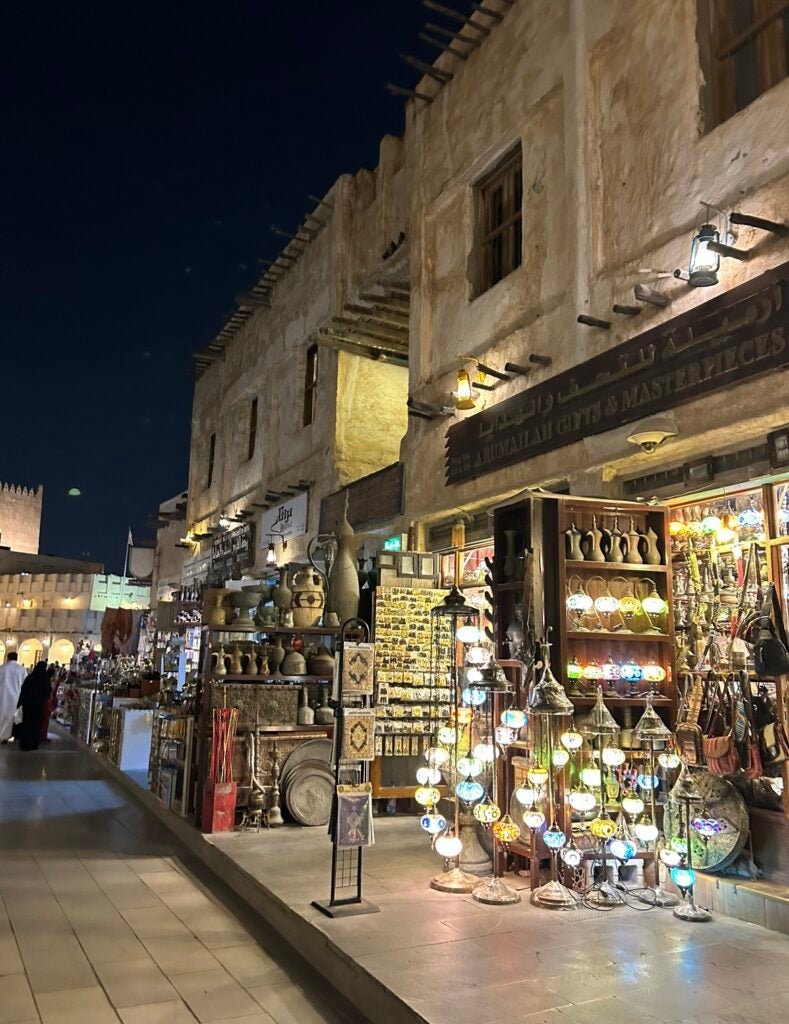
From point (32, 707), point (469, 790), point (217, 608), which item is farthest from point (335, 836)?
point (32, 707)

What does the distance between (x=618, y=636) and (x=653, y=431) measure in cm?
147

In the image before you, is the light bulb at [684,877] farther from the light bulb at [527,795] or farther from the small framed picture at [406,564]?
the small framed picture at [406,564]

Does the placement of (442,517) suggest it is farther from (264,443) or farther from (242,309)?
(242,309)

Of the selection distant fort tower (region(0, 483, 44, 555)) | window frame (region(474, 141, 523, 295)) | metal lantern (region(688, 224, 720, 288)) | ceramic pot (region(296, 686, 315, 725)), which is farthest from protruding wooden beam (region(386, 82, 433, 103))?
distant fort tower (region(0, 483, 44, 555))

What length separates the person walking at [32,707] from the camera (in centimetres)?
1282

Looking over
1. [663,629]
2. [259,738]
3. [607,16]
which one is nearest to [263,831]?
[259,738]

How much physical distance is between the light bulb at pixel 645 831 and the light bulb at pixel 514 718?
3.01 ft

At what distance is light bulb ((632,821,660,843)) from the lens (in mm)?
4766

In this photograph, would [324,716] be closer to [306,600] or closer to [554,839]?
[306,600]

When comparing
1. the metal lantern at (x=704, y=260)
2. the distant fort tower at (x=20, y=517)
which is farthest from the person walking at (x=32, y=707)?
the distant fort tower at (x=20, y=517)

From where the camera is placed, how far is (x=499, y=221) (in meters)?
8.67

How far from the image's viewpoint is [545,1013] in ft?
10.3

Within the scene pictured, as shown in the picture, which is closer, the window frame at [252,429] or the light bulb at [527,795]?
the light bulb at [527,795]

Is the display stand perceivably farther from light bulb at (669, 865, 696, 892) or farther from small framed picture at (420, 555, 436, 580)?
small framed picture at (420, 555, 436, 580)
